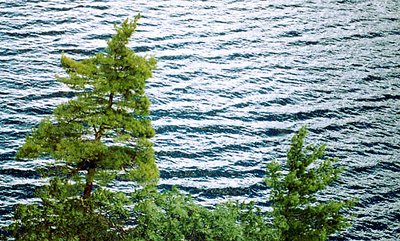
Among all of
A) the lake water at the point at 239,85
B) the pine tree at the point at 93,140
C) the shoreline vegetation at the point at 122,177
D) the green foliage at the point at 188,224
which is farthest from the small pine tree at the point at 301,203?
the lake water at the point at 239,85

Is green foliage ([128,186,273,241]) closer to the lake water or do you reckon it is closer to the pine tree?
the pine tree

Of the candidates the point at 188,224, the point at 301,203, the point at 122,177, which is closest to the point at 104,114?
the point at 122,177

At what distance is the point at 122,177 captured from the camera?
28.5 metres

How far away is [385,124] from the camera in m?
48.0

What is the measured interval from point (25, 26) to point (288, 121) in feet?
81.3

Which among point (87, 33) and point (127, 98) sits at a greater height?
point (127, 98)

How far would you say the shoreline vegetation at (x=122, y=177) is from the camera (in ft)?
88.9

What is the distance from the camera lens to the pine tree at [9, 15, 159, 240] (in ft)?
88.4

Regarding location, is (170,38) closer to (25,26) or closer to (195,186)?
(25,26)

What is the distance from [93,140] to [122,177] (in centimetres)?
206

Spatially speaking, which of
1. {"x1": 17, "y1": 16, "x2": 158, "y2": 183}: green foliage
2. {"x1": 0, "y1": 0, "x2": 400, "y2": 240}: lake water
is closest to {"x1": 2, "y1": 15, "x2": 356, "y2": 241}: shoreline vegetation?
{"x1": 17, "y1": 16, "x2": 158, "y2": 183}: green foliage

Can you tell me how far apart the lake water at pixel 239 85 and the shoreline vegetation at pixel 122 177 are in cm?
824

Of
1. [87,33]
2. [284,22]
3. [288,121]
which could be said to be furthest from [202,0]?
[288,121]

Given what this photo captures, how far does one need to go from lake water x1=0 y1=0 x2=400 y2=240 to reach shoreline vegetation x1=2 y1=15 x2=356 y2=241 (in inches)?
325
